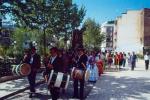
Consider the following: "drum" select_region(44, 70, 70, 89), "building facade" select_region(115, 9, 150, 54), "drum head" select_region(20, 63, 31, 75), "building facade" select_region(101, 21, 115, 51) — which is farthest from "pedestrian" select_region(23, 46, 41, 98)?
"building facade" select_region(101, 21, 115, 51)

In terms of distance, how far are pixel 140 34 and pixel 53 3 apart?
80373mm

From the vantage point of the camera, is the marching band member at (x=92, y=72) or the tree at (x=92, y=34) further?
the tree at (x=92, y=34)

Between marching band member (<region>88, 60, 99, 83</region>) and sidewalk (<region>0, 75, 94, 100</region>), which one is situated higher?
marching band member (<region>88, 60, 99, 83</region>)

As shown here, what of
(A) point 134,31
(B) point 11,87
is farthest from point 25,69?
(A) point 134,31

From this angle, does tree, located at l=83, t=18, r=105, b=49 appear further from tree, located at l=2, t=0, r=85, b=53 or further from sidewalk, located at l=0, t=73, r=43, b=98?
sidewalk, located at l=0, t=73, r=43, b=98

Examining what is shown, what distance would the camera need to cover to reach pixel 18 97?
14836 millimetres

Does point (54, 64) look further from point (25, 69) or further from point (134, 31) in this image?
point (134, 31)

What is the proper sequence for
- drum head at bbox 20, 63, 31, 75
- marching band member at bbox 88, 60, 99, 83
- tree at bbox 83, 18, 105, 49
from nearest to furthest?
drum head at bbox 20, 63, 31, 75 < marching band member at bbox 88, 60, 99, 83 < tree at bbox 83, 18, 105, 49

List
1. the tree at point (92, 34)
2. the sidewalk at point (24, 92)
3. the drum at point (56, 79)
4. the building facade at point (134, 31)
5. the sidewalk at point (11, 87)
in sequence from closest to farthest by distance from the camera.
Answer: the drum at point (56, 79), the sidewalk at point (24, 92), the sidewalk at point (11, 87), the tree at point (92, 34), the building facade at point (134, 31)

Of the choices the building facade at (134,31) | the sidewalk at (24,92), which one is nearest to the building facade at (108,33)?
the building facade at (134,31)

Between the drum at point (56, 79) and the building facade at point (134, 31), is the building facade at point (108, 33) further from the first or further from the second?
the drum at point (56, 79)

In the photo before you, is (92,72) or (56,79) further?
Result: (92,72)

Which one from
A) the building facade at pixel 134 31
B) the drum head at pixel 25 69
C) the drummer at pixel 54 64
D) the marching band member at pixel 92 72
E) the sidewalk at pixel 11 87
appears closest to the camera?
the drummer at pixel 54 64

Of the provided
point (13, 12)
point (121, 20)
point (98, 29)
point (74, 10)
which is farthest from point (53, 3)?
point (121, 20)
